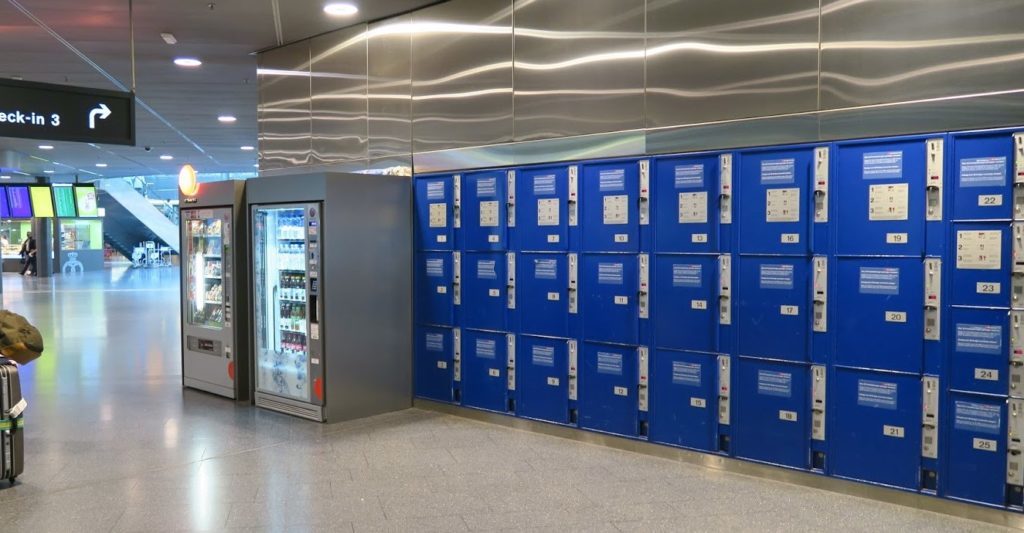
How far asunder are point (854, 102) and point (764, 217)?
950mm

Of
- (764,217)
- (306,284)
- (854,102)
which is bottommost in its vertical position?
(306,284)

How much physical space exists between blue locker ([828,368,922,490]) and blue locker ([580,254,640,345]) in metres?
1.63

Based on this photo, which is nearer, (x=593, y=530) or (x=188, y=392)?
(x=593, y=530)

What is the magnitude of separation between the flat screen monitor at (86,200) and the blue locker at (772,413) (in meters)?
26.4

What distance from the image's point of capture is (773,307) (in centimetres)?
526

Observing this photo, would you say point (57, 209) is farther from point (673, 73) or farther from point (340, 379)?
point (673, 73)

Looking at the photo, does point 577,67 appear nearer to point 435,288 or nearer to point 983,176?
point 435,288

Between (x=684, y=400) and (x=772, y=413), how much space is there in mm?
686

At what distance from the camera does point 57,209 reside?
25219 mm

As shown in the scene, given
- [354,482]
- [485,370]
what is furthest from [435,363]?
[354,482]

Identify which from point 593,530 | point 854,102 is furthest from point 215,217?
point 854,102

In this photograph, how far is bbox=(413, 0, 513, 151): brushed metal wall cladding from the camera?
6.84 meters

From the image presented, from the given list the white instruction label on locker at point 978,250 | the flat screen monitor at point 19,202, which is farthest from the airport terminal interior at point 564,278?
the flat screen monitor at point 19,202

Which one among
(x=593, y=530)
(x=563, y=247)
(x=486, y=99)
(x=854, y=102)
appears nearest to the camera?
(x=593, y=530)
